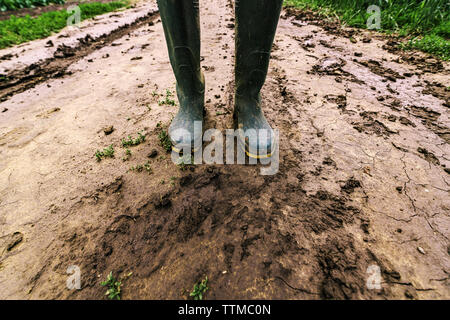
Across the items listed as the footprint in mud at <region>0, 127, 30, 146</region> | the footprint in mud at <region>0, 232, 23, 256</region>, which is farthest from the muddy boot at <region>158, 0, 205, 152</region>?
the footprint in mud at <region>0, 127, 30, 146</region>

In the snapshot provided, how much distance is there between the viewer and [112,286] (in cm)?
84

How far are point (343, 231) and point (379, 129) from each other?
0.99 m


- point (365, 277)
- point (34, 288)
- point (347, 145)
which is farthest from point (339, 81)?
point (34, 288)

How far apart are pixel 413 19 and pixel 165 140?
13.4 ft

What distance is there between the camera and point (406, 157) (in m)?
1.33

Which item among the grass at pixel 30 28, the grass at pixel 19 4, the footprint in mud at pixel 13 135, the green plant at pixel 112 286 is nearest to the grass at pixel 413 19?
the green plant at pixel 112 286

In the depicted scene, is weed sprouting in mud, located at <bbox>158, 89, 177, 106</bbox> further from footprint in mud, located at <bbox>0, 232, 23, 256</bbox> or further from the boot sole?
footprint in mud, located at <bbox>0, 232, 23, 256</bbox>

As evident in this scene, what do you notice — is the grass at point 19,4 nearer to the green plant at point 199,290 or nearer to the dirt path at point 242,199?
the dirt path at point 242,199

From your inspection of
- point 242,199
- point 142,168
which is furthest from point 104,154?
point 242,199

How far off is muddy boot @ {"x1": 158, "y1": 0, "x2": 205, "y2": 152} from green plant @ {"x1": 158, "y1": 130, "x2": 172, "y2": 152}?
0.28 feet

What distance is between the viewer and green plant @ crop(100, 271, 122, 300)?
2.67 feet

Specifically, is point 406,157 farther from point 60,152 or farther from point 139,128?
point 60,152

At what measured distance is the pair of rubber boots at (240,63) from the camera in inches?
41.8

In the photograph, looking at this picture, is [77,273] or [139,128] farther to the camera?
[139,128]
